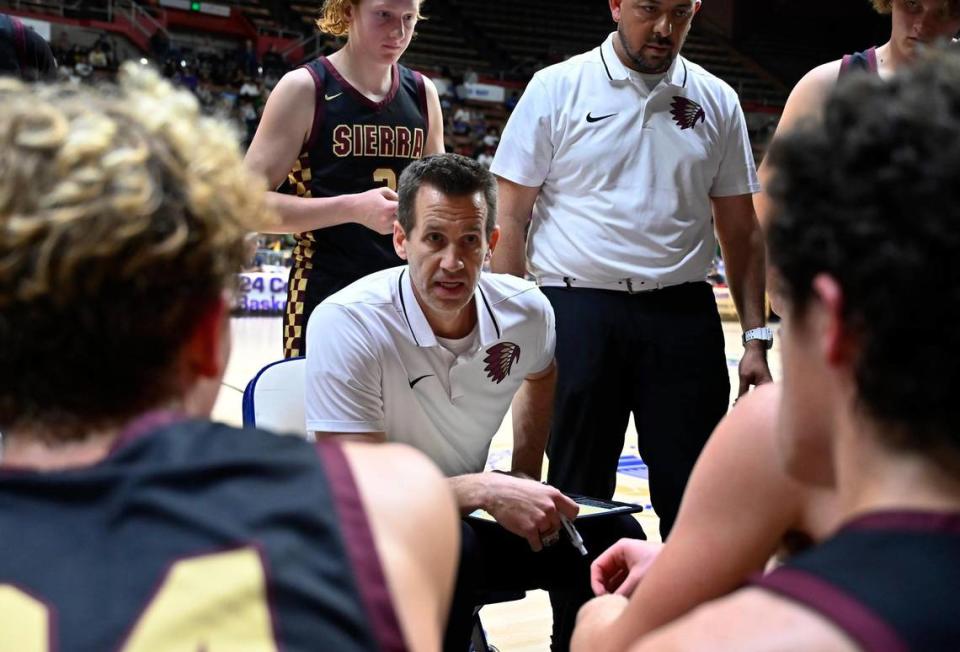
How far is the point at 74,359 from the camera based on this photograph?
0.86 m

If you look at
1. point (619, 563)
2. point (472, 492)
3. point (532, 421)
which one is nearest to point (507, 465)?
point (532, 421)

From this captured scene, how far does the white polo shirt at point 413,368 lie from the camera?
2338 mm

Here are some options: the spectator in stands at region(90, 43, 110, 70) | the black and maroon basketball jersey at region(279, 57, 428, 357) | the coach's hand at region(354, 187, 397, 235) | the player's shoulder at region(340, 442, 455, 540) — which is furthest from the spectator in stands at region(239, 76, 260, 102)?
the player's shoulder at region(340, 442, 455, 540)

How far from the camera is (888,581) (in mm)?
696

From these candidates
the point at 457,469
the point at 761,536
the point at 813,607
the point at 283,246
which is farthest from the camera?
the point at 283,246

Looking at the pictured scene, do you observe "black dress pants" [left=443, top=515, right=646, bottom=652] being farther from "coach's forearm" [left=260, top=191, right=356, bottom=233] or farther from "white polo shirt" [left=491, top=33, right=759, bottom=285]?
"coach's forearm" [left=260, top=191, right=356, bottom=233]

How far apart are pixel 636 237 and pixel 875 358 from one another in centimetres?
216

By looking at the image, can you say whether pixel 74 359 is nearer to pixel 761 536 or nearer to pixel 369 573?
pixel 369 573

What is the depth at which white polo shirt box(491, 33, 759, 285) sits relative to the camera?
2.90 meters

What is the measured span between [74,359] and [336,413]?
1456 mm

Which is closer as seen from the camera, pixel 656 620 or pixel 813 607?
pixel 813 607

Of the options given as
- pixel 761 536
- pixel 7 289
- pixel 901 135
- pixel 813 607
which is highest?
pixel 901 135

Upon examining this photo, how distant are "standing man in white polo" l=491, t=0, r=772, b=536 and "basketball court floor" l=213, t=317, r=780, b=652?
0.32 m

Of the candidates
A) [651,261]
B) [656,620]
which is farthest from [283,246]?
[656,620]
